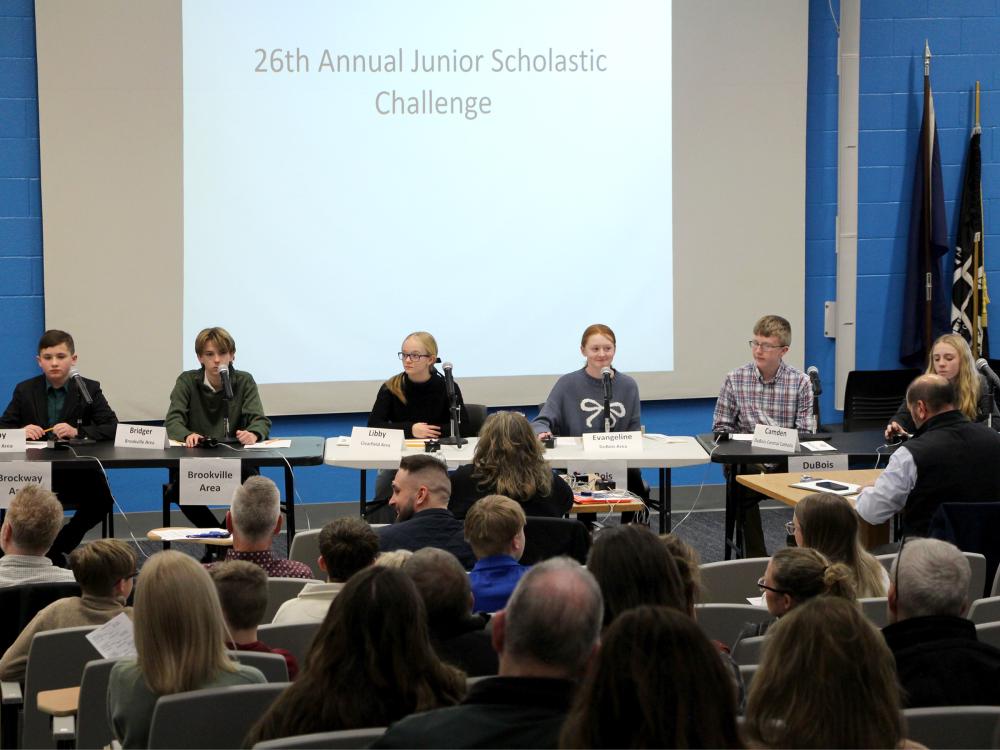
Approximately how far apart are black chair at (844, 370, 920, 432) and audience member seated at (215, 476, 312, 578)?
153 inches

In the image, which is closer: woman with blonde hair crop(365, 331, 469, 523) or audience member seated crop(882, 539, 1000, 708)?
audience member seated crop(882, 539, 1000, 708)

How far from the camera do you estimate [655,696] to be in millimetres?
1432

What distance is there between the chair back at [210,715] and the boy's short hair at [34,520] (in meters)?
1.34

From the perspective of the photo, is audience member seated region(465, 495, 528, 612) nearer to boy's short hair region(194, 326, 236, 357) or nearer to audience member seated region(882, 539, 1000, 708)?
audience member seated region(882, 539, 1000, 708)

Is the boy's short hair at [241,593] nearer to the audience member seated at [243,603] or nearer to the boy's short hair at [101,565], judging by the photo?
the audience member seated at [243,603]

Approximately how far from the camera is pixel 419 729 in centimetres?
168

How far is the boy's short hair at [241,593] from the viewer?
255 centimetres

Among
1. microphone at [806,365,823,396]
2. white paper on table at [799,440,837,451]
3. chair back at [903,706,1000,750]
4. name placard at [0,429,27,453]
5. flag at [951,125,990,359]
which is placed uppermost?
flag at [951,125,990,359]

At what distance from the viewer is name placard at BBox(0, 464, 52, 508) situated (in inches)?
193

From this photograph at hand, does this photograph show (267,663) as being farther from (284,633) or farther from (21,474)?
(21,474)

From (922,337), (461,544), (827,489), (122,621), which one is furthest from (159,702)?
(922,337)

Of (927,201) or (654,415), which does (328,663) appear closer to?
(654,415)

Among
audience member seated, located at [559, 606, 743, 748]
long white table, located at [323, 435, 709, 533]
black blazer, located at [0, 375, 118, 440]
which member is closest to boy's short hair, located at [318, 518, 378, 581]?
audience member seated, located at [559, 606, 743, 748]

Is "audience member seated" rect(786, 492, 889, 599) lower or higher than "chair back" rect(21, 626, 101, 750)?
higher
